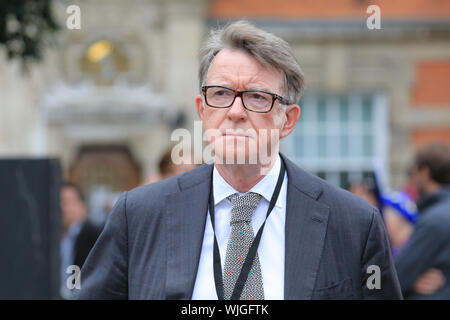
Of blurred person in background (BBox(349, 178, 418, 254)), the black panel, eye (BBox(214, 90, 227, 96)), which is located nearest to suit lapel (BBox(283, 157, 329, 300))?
eye (BBox(214, 90, 227, 96))

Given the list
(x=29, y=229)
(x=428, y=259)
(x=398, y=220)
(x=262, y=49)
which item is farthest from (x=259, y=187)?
(x=398, y=220)

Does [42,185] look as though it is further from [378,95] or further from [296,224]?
[378,95]

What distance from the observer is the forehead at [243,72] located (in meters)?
2.46

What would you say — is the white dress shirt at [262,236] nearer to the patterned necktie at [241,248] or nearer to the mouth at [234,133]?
the patterned necktie at [241,248]

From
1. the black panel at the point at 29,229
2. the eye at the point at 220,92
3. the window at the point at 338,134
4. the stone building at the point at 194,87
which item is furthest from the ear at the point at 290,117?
the window at the point at 338,134

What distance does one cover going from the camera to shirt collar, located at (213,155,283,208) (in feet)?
8.28

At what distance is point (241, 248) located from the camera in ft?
7.92

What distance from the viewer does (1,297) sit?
4480 millimetres

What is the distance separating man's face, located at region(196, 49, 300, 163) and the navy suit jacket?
0.16 metres

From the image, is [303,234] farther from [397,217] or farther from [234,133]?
[397,217]

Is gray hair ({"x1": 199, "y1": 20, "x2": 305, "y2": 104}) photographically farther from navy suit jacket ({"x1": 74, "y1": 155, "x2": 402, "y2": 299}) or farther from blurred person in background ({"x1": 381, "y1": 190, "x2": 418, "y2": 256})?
blurred person in background ({"x1": 381, "y1": 190, "x2": 418, "y2": 256})

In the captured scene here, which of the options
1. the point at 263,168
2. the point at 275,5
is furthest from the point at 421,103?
the point at 263,168

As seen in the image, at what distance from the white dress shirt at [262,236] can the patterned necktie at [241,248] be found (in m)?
0.02
